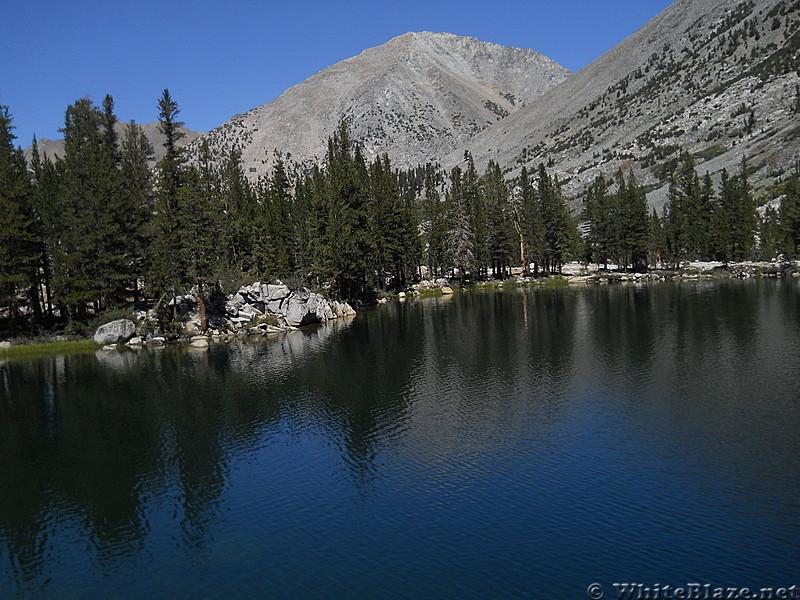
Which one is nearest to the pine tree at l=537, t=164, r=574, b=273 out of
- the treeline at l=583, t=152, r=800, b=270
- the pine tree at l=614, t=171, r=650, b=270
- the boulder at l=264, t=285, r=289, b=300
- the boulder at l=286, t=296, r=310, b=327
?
the treeline at l=583, t=152, r=800, b=270

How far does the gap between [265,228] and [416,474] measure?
273 ft

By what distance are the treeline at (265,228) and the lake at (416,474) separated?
2560 cm

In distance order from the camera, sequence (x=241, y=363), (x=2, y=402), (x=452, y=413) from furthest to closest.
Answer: (x=241, y=363), (x=2, y=402), (x=452, y=413)

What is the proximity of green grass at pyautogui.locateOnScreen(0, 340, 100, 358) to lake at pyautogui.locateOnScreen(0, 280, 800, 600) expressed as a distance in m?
17.3

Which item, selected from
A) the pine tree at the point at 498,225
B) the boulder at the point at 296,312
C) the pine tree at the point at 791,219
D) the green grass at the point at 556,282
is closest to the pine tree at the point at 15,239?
the boulder at the point at 296,312

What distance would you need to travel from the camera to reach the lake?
21062mm

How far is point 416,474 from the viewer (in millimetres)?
29547

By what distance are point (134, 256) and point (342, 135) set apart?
49855 millimetres

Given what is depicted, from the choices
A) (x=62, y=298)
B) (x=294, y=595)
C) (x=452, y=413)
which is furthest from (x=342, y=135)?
(x=294, y=595)

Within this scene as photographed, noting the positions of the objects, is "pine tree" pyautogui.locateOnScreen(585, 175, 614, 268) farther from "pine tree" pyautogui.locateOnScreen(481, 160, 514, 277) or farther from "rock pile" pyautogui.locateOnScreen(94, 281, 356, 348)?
"rock pile" pyautogui.locateOnScreen(94, 281, 356, 348)

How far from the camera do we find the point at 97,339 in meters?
77.3

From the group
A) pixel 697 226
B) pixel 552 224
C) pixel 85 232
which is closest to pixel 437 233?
pixel 552 224

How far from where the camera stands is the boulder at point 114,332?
77188 millimetres

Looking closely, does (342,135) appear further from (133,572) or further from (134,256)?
(133,572)
